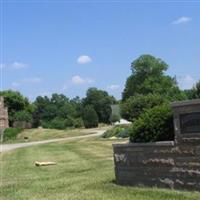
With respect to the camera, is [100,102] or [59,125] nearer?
[59,125]

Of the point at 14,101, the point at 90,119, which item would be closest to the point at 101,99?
the point at 90,119

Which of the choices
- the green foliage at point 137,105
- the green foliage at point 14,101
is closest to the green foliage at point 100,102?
the green foliage at point 14,101

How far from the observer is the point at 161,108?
10.6 metres

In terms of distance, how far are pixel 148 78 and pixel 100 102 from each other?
66.8ft

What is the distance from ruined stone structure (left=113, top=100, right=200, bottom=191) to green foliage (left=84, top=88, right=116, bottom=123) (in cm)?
9826

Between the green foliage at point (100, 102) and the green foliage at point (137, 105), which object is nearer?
the green foliage at point (137, 105)

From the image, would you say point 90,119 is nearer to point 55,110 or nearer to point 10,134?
point 55,110

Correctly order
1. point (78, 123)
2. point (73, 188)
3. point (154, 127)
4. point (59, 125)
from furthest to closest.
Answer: point (78, 123) < point (59, 125) < point (73, 188) < point (154, 127)

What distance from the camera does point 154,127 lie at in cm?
1033

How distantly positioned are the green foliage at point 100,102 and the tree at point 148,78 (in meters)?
13.7

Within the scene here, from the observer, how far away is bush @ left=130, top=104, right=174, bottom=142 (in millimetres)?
10141

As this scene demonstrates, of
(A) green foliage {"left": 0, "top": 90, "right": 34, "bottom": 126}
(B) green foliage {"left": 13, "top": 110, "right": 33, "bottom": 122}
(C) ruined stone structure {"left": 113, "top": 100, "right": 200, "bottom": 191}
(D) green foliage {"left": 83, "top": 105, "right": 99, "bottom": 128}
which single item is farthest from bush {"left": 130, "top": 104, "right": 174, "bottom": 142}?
(A) green foliage {"left": 0, "top": 90, "right": 34, "bottom": 126}

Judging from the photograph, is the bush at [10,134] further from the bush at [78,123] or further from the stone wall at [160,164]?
the stone wall at [160,164]

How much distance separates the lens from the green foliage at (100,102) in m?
110
